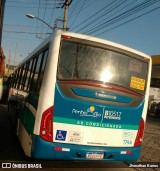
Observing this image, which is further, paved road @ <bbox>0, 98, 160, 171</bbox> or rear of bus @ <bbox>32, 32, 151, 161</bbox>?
paved road @ <bbox>0, 98, 160, 171</bbox>

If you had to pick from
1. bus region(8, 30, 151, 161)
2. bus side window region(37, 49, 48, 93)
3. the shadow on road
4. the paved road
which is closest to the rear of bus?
bus region(8, 30, 151, 161)

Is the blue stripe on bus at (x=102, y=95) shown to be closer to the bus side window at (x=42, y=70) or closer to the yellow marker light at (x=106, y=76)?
the yellow marker light at (x=106, y=76)

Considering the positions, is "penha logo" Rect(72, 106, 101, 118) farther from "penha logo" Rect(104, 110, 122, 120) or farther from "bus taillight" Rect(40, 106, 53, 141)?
"bus taillight" Rect(40, 106, 53, 141)

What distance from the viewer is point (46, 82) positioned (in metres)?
6.00

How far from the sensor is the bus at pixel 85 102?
5938 mm

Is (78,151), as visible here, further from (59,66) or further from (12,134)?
(12,134)

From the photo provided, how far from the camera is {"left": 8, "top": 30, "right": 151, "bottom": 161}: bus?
594 centimetres

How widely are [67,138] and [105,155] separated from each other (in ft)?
3.08

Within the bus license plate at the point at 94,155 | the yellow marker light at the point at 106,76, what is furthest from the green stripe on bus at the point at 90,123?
the yellow marker light at the point at 106,76

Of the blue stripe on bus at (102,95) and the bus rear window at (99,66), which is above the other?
the bus rear window at (99,66)

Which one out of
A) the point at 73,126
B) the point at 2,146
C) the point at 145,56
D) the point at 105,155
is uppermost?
the point at 145,56

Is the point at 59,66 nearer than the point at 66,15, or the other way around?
the point at 59,66

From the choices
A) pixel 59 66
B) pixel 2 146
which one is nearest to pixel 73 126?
pixel 59 66

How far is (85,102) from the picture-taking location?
616 cm
